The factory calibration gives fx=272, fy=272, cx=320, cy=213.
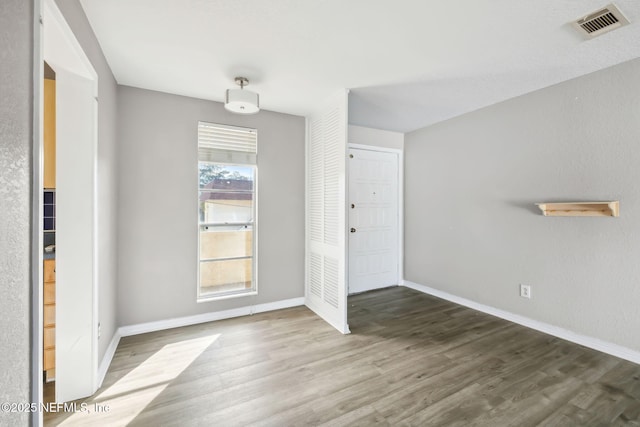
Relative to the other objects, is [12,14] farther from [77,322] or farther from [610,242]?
[610,242]

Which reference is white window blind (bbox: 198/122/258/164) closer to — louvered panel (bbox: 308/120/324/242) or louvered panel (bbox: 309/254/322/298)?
louvered panel (bbox: 308/120/324/242)

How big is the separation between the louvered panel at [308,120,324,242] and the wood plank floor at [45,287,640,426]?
3.67 feet

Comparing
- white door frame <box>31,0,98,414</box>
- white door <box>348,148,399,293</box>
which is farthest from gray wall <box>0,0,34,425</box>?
white door <box>348,148,399,293</box>

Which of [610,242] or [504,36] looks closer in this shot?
[504,36]

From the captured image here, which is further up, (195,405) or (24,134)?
(24,134)

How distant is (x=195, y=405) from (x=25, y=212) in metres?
1.48

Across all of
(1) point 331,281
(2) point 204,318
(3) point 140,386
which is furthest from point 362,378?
(2) point 204,318

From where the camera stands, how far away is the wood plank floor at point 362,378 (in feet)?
5.45

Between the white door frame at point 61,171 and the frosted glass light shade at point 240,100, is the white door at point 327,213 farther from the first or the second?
the white door frame at point 61,171

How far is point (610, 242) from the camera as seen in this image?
7.69 ft

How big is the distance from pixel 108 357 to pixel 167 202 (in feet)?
4.70

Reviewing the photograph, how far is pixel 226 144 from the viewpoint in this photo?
3129mm

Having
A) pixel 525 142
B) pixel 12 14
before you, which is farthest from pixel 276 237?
pixel 525 142

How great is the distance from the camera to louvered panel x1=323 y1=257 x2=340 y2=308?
2.93m
